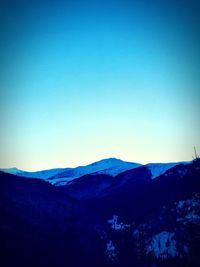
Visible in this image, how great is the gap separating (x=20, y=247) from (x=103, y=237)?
1089 centimetres

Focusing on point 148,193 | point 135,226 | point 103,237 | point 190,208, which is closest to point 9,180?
point 103,237

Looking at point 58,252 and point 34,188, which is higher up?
point 34,188

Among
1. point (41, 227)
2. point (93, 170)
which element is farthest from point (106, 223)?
point (93, 170)

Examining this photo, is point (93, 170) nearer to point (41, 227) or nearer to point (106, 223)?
point (106, 223)

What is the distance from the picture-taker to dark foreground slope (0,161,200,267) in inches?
961

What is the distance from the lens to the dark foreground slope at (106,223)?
80.1 feet

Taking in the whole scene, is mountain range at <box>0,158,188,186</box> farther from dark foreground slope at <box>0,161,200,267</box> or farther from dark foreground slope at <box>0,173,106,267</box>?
dark foreground slope at <box>0,173,106,267</box>

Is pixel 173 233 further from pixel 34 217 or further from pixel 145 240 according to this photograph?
pixel 34 217

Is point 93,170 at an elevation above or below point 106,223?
above

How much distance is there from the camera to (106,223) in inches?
1268

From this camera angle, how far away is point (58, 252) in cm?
2562

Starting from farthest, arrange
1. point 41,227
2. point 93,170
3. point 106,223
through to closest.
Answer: point 93,170
point 106,223
point 41,227

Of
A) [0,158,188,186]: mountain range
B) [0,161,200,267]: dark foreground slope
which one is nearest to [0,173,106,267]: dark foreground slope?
[0,161,200,267]: dark foreground slope

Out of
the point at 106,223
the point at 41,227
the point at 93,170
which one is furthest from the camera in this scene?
the point at 93,170
